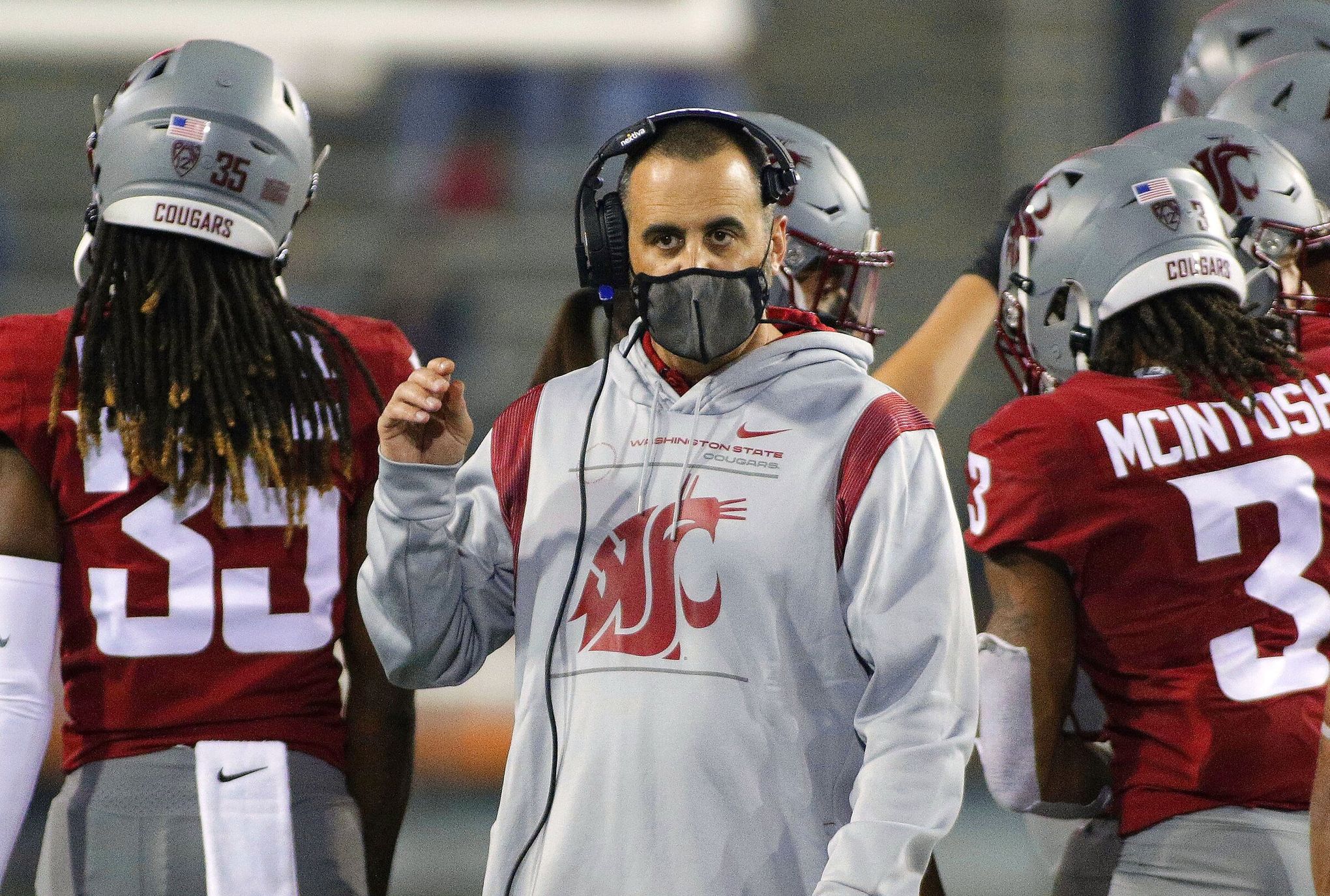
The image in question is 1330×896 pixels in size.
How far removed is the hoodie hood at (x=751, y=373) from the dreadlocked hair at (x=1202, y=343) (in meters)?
0.71

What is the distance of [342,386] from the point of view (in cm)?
260

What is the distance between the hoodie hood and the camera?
2.18 meters

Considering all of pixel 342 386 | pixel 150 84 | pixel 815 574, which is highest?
pixel 150 84

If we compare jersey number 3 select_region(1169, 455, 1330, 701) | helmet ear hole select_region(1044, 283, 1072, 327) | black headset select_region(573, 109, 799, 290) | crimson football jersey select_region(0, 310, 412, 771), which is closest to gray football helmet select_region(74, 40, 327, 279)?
crimson football jersey select_region(0, 310, 412, 771)

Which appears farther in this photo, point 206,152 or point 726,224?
point 206,152

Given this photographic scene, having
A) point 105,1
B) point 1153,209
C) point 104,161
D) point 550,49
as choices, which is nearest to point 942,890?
point 1153,209

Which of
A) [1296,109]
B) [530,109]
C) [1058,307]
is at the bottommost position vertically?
[1058,307]

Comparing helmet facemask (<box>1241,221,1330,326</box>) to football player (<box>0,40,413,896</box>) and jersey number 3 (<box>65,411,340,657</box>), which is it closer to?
football player (<box>0,40,413,896</box>)

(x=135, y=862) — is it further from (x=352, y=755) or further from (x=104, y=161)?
(x=104, y=161)

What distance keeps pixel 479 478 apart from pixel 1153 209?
1288 millimetres

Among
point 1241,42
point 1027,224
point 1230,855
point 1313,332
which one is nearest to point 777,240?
point 1027,224

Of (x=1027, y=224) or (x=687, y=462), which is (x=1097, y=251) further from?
(x=687, y=462)

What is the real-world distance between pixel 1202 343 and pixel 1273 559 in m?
0.38

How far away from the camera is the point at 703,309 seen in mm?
2127
